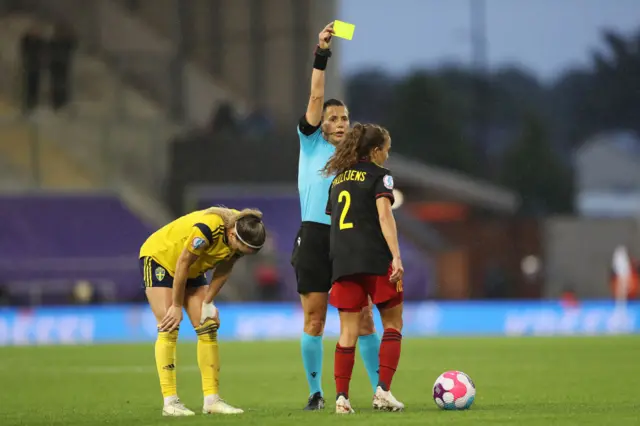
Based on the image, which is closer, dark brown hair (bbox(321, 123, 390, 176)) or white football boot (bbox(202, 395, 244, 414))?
dark brown hair (bbox(321, 123, 390, 176))

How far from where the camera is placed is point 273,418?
9383mm

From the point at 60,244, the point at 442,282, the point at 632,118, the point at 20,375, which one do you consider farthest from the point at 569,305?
the point at 632,118

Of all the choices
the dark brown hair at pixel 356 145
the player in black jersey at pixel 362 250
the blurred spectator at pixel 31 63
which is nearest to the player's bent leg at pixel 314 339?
the player in black jersey at pixel 362 250

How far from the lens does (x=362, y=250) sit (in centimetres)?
962

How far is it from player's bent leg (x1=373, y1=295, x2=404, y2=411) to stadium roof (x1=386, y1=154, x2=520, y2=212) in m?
33.1

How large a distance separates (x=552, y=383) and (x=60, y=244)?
21.5m

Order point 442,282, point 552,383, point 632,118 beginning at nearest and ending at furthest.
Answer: point 552,383, point 442,282, point 632,118

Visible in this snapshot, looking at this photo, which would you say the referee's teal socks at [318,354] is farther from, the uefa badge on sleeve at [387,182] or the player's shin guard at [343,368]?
the uefa badge on sleeve at [387,182]

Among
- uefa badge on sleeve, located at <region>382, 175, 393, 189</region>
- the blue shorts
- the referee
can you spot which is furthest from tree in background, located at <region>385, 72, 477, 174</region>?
uefa badge on sleeve, located at <region>382, 175, 393, 189</region>

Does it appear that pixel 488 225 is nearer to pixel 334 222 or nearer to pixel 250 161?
pixel 250 161

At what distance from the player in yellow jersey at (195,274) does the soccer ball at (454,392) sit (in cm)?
144

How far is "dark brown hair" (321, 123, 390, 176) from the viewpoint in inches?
386

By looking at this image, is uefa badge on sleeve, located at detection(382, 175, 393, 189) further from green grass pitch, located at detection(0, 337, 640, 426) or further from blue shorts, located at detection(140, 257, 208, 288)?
blue shorts, located at detection(140, 257, 208, 288)

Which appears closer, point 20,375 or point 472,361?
point 20,375
